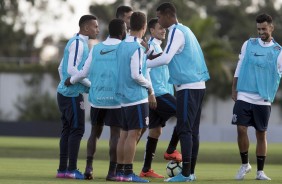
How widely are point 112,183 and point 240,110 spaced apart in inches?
101

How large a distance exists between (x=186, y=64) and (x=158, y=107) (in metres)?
1.76

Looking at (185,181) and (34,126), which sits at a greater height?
(185,181)

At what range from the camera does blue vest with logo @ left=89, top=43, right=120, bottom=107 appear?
1440cm

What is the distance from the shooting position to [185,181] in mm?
13961

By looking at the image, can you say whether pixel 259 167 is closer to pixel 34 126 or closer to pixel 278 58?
pixel 278 58

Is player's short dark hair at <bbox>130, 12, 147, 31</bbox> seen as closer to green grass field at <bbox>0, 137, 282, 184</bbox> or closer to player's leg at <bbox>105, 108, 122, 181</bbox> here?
player's leg at <bbox>105, 108, 122, 181</bbox>

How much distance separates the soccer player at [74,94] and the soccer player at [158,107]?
111 cm

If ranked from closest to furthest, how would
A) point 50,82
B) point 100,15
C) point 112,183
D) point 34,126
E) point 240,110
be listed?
1. point 112,183
2. point 240,110
3. point 34,126
4. point 50,82
5. point 100,15

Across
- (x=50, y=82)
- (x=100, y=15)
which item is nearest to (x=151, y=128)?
(x=50, y=82)

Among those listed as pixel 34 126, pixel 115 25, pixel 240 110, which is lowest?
pixel 34 126

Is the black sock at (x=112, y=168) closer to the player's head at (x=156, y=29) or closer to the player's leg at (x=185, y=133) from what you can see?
the player's leg at (x=185, y=133)

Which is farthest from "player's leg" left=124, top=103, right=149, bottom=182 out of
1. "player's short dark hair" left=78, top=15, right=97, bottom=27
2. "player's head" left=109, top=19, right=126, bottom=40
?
"player's short dark hair" left=78, top=15, right=97, bottom=27

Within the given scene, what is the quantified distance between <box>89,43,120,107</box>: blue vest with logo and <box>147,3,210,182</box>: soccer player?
60 centimetres

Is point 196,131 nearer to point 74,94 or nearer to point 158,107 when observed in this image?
point 158,107
